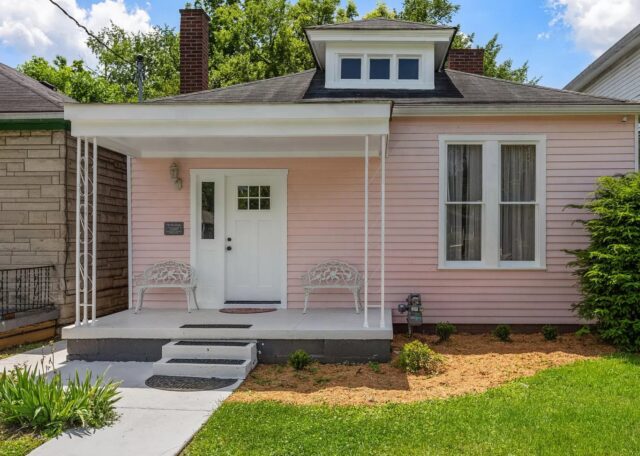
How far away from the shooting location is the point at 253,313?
720cm

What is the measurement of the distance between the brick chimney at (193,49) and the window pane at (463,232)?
5.25 m

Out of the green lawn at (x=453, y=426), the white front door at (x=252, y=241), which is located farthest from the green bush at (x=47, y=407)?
the white front door at (x=252, y=241)

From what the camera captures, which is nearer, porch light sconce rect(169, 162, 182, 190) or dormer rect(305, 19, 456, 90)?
porch light sconce rect(169, 162, 182, 190)

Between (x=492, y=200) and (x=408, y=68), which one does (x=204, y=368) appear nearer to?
(x=492, y=200)

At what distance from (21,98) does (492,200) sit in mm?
7375

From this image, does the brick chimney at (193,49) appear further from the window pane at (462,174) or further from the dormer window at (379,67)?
the window pane at (462,174)

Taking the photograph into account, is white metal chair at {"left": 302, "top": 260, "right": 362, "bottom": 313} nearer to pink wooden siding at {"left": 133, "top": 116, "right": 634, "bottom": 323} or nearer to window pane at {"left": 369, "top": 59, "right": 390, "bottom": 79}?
pink wooden siding at {"left": 133, "top": 116, "right": 634, "bottom": 323}

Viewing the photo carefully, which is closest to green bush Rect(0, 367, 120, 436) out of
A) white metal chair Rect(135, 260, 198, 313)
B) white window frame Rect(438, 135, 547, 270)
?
white metal chair Rect(135, 260, 198, 313)

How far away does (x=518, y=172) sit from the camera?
24.8ft

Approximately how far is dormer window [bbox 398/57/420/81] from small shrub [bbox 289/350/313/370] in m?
5.20

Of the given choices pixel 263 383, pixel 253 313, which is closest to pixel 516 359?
pixel 263 383

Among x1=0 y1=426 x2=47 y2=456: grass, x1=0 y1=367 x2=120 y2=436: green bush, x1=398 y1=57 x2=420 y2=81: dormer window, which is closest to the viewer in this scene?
x1=0 y1=426 x2=47 y2=456: grass

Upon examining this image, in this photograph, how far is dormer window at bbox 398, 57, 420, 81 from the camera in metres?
8.67

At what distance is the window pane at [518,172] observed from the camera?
7543 mm
